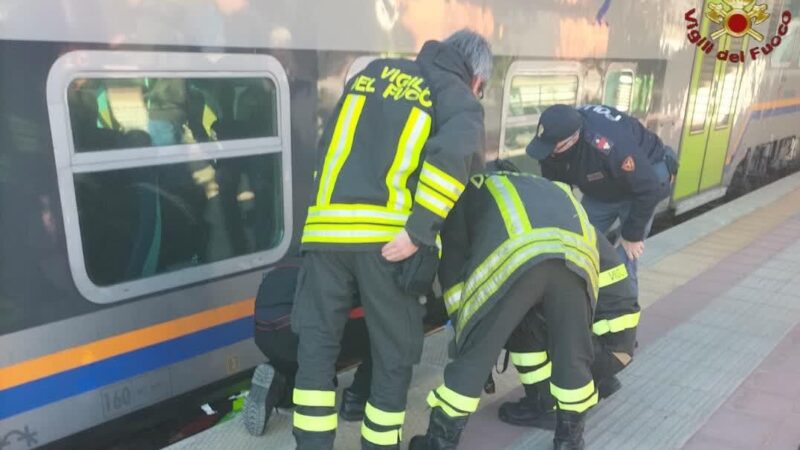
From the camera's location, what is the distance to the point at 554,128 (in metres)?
2.97

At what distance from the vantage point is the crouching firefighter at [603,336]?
2629 mm

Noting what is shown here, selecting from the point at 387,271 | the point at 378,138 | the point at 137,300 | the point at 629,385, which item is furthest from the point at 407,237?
the point at 629,385

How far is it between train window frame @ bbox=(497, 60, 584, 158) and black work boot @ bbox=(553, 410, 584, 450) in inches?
77.1

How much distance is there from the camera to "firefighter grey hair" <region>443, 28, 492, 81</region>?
231 centimetres

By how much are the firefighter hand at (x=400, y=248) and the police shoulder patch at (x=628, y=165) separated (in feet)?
4.82

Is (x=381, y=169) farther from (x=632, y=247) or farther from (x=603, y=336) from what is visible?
(x=632, y=247)

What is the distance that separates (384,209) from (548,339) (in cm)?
83

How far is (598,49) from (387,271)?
10.9 feet

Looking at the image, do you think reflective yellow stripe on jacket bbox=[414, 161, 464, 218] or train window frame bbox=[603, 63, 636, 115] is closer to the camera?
reflective yellow stripe on jacket bbox=[414, 161, 464, 218]

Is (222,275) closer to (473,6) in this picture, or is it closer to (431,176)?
(431,176)

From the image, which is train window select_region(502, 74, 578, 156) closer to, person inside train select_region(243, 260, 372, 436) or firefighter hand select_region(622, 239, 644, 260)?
firefighter hand select_region(622, 239, 644, 260)

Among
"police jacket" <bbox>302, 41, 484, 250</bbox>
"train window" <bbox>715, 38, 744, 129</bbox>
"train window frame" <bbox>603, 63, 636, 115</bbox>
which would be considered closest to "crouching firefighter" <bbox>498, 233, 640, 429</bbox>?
"police jacket" <bbox>302, 41, 484, 250</bbox>

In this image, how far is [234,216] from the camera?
2.93 m

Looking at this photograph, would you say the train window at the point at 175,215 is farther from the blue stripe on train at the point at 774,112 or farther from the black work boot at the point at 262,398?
the blue stripe on train at the point at 774,112
